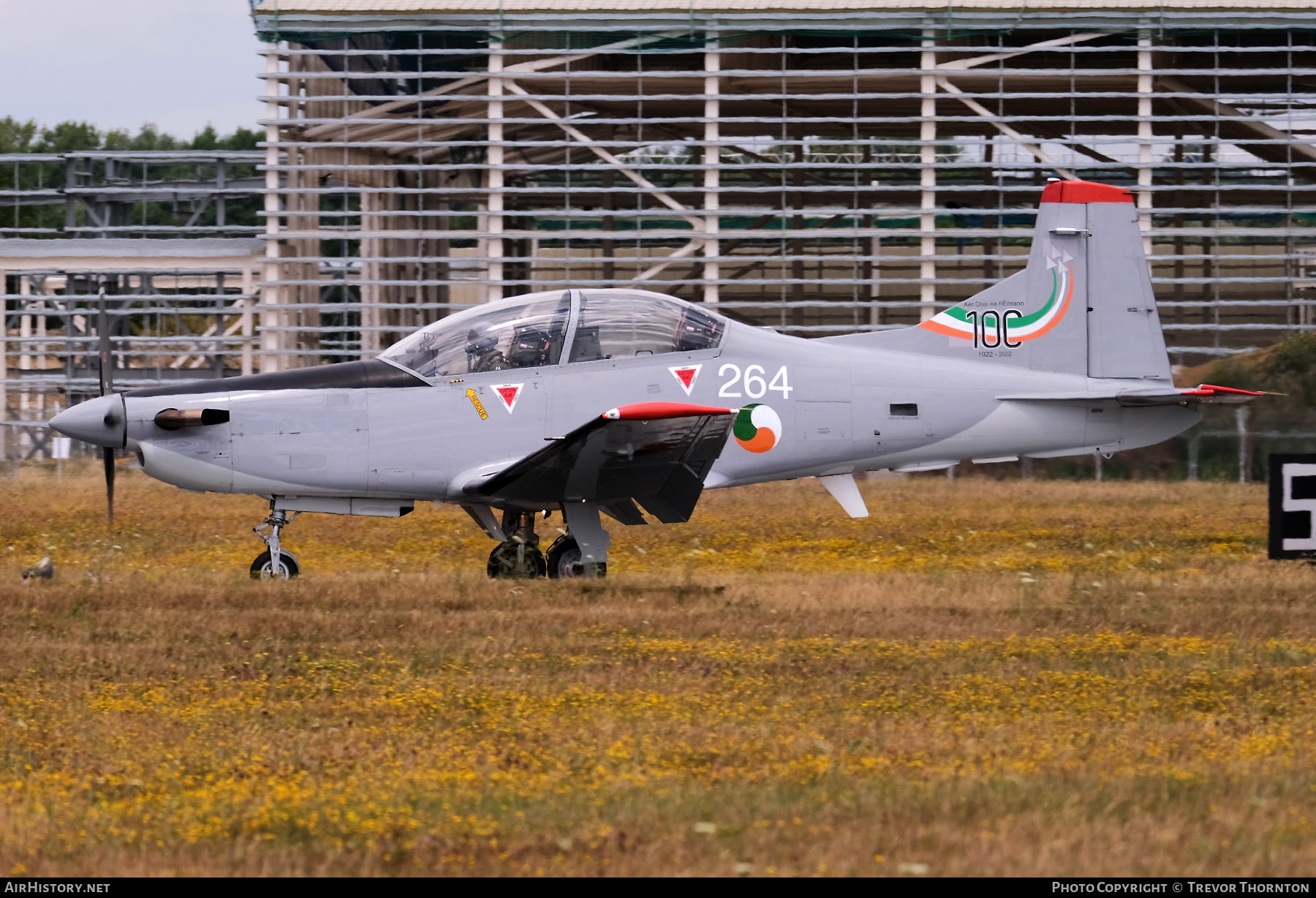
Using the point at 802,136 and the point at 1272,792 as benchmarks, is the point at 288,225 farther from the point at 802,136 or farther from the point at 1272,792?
the point at 1272,792

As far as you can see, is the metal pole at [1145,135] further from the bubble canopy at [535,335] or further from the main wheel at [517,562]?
the main wheel at [517,562]

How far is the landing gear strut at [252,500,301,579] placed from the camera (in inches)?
483

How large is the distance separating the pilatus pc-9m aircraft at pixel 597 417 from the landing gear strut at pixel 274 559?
0.02 metres

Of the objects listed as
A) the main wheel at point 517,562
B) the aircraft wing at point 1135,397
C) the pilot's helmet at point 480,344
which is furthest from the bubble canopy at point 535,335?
the aircraft wing at point 1135,397

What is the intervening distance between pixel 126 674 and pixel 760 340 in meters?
6.59

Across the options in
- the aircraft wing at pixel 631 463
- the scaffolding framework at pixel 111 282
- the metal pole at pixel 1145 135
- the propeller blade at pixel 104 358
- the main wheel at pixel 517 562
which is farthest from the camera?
the scaffolding framework at pixel 111 282

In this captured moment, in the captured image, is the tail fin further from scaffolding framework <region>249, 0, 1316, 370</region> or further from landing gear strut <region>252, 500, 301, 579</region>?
scaffolding framework <region>249, 0, 1316, 370</region>

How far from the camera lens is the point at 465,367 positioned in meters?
12.2

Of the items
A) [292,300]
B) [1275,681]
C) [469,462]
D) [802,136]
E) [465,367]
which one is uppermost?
[802,136]

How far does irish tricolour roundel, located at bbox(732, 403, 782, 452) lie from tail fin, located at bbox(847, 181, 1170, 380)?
138 centimetres

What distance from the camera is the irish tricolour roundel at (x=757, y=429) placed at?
1281 centimetres

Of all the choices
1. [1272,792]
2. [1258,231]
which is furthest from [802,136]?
[1272,792]

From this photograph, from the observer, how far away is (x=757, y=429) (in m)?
12.9
